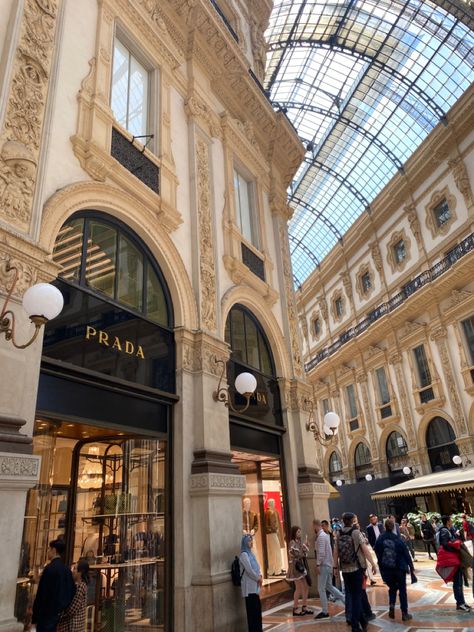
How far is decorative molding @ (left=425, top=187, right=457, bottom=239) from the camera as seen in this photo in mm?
19609

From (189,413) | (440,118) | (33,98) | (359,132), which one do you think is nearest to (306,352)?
(359,132)

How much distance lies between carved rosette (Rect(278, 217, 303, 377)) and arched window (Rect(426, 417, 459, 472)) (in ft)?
36.1

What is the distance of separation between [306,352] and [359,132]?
1486cm

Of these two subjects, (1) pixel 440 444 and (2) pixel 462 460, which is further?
(1) pixel 440 444

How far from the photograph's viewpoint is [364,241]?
86.1 ft

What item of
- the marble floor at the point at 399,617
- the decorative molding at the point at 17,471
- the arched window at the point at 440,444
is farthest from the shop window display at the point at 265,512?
the arched window at the point at 440,444

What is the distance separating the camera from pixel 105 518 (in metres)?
6.22

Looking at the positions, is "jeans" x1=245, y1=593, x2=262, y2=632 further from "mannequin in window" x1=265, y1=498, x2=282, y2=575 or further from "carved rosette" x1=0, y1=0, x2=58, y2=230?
"carved rosette" x1=0, y1=0, x2=58, y2=230

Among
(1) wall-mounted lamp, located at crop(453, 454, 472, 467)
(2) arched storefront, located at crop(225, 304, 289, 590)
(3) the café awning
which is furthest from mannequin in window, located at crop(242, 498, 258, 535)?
(1) wall-mounted lamp, located at crop(453, 454, 472, 467)

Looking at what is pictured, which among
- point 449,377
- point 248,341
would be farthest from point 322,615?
point 449,377

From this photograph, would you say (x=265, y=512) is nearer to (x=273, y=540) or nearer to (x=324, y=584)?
(x=273, y=540)

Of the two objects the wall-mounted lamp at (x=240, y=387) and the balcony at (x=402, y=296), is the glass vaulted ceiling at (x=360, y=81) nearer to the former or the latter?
the balcony at (x=402, y=296)

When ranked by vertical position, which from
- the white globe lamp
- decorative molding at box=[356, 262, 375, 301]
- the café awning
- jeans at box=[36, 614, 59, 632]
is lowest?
jeans at box=[36, 614, 59, 632]

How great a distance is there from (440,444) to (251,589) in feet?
52.1
